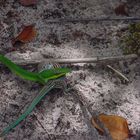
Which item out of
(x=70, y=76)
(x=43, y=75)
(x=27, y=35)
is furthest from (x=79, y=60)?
(x=27, y=35)

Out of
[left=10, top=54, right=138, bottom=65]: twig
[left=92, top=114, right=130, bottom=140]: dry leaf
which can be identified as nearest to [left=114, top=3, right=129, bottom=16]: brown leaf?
[left=10, top=54, right=138, bottom=65]: twig

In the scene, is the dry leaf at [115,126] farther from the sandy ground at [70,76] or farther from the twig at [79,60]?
the twig at [79,60]

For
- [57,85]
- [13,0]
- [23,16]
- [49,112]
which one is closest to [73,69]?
[57,85]

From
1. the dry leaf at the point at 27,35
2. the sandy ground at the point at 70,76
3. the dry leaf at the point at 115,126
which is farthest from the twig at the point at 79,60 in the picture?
the dry leaf at the point at 115,126

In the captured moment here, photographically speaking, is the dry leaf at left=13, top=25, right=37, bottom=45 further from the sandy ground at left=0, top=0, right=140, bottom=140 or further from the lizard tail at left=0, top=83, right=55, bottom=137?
the lizard tail at left=0, top=83, right=55, bottom=137

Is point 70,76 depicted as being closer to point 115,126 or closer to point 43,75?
point 43,75
